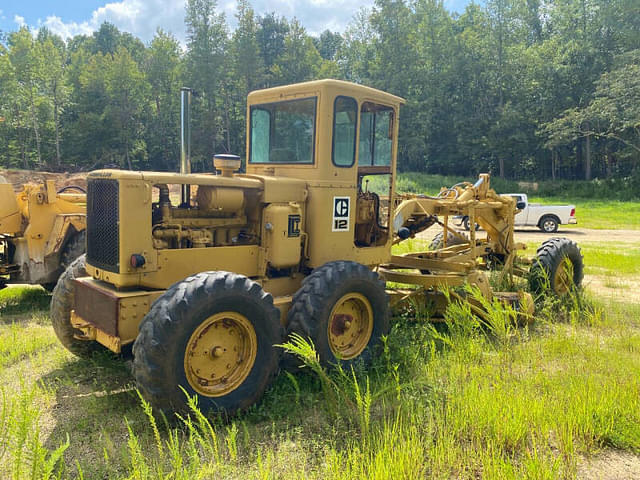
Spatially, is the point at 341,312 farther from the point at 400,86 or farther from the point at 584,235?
the point at 400,86

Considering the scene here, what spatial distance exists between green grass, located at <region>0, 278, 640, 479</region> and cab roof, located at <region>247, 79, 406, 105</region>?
241cm

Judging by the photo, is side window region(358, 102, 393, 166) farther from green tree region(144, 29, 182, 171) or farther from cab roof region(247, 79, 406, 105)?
green tree region(144, 29, 182, 171)

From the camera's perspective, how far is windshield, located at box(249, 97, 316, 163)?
523cm

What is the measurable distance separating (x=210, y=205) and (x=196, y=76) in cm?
4359

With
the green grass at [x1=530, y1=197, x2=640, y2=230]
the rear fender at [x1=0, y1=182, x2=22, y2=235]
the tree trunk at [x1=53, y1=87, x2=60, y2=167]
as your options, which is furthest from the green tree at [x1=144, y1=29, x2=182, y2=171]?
the rear fender at [x1=0, y1=182, x2=22, y2=235]

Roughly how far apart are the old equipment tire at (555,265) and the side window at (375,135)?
3.47 meters

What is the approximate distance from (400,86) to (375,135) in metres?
42.6

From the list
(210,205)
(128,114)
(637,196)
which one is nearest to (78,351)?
(210,205)

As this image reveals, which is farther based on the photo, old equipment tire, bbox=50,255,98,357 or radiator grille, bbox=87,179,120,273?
old equipment tire, bbox=50,255,98,357

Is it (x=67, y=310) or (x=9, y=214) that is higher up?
(x=9, y=214)

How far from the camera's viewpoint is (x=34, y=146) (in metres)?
43.5

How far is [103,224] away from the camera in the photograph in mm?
4352

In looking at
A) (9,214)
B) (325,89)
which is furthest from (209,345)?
(9,214)

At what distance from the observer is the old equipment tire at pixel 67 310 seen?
498 cm
